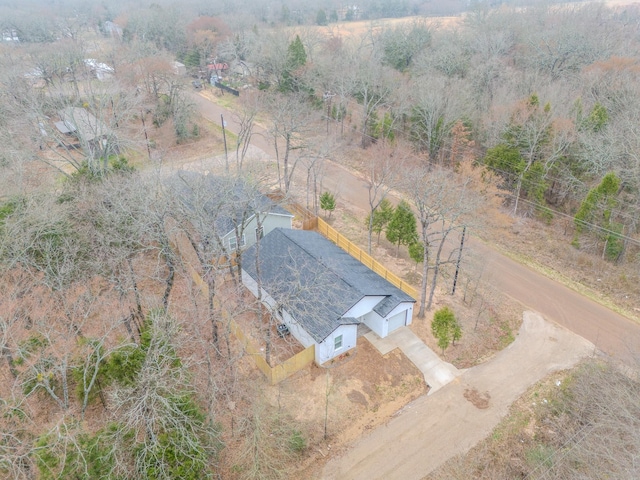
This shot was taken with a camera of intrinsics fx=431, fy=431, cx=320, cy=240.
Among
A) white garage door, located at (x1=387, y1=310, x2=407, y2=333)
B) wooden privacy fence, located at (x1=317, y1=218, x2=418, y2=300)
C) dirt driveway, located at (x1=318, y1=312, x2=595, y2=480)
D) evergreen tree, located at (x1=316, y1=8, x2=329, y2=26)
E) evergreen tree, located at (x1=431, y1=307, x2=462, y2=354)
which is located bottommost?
dirt driveway, located at (x1=318, y1=312, x2=595, y2=480)

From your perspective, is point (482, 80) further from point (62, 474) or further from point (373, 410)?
point (62, 474)

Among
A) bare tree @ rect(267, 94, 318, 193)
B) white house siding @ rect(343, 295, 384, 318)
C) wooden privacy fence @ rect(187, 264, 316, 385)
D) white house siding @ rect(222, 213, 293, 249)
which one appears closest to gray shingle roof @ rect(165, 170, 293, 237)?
white house siding @ rect(222, 213, 293, 249)

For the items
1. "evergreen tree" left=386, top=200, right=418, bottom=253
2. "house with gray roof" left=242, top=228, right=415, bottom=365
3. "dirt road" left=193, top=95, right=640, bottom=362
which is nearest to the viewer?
"house with gray roof" left=242, top=228, right=415, bottom=365

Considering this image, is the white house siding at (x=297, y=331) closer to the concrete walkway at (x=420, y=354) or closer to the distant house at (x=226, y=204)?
the concrete walkway at (x=420, y=354)

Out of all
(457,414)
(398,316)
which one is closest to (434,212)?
(398,316)

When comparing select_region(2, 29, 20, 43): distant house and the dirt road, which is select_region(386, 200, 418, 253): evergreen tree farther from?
select_region(2, 29, 20, 43): distant house

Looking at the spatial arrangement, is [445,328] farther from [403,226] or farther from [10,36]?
[10,36]

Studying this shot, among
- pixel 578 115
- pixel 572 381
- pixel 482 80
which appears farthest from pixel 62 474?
pixel 482 80
